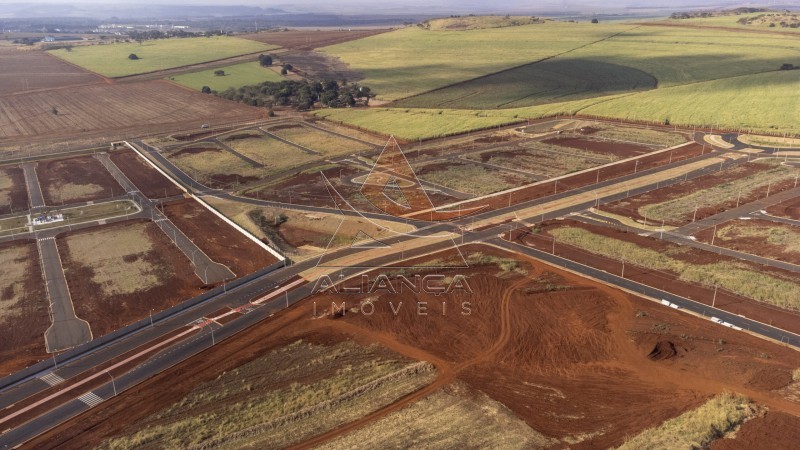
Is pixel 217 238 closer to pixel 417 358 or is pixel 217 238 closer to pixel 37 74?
pixel 417 358

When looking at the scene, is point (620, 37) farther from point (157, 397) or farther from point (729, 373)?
point (157, 397)

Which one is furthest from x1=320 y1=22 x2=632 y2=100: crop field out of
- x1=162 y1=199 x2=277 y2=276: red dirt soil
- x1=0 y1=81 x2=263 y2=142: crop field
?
x1=162 y1=199 x2=277 y2=276: red dirt soil

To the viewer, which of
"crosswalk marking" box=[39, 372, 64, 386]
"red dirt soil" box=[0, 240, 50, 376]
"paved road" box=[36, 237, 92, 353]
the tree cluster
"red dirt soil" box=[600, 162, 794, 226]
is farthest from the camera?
the tree cluster

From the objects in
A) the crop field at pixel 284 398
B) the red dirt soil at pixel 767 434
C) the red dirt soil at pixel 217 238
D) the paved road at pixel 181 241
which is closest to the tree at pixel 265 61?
the paved road at pixel 181 241

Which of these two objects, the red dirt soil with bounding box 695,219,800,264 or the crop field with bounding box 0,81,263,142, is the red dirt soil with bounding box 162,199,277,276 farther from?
the crop field with bounding box 0,81,263,142

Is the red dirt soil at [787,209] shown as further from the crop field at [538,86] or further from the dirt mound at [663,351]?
the crop field at [538,86]
